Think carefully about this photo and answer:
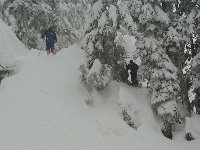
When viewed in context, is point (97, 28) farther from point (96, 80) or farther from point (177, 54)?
point (177, 54)

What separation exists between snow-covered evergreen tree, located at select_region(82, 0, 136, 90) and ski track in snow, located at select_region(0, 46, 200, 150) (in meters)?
1.56

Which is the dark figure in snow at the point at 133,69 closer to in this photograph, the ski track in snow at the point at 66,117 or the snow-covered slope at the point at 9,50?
the ski track in snow at the point at 66,117

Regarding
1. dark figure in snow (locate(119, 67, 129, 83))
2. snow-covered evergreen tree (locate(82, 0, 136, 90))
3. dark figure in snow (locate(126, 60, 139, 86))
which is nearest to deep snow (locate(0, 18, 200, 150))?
dark figure in snow (locate(126, 60, 139, 86))

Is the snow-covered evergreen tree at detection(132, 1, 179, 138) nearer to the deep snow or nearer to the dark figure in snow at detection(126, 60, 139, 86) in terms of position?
the deep snow

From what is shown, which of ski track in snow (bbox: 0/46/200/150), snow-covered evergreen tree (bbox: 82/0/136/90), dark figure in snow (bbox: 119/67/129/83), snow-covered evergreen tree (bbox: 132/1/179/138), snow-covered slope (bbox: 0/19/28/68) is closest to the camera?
ski track in snow (bbox: 0/46/200/150)

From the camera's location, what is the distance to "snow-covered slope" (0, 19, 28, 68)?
20.2 m

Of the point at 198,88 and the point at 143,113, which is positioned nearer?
the point at 143,113

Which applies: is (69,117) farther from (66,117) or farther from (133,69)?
(133,69)

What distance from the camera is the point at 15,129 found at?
1298cm

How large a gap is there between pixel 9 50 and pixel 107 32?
26.8 feet

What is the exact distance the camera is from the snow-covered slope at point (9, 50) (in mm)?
20234

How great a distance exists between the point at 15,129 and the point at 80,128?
275 centimetres

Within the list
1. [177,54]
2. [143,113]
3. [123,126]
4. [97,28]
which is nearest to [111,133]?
[123,126]

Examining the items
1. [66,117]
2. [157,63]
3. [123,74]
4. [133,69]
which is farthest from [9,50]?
[157,63]
